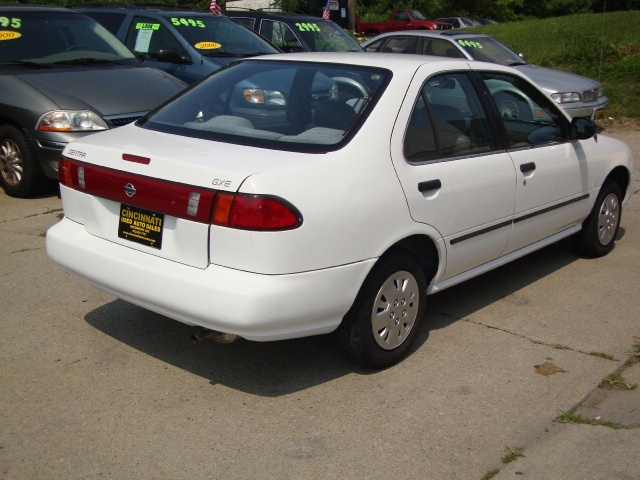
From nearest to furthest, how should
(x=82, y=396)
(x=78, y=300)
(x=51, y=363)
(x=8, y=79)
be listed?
(x=82, y=396)
(x=51, y=363)
(x=78, y=300)
(x=8, y=79)

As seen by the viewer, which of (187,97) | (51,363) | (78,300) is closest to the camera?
(51,363)

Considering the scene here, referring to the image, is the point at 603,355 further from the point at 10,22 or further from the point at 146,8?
the point at 146,8


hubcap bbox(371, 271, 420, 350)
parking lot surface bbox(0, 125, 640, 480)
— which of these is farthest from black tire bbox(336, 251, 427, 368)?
parking lot surface bbox(0, 125, 640, 480)

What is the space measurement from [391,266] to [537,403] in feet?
3.28

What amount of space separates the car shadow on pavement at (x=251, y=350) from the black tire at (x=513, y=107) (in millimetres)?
1240

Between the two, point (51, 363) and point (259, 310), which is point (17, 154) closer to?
point (51, 363)

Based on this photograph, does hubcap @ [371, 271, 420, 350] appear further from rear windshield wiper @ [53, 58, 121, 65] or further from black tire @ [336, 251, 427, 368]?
rear windshield wiper @ [53, 58, 121, 65]

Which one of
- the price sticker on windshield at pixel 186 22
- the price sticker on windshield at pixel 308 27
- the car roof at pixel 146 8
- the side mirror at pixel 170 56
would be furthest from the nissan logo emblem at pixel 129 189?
the price sticker on windshield at pixel 308 27

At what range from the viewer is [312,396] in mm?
4148

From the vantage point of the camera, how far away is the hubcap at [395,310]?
4.29m

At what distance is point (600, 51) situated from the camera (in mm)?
17984

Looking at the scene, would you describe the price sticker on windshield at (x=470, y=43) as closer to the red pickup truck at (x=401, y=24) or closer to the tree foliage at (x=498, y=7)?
the red pickup truck at (x=401, y=24)

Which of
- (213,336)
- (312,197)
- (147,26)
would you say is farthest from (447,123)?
(147,26)

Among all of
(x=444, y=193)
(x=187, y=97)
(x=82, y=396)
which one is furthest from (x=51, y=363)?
(x=444, y=193)
